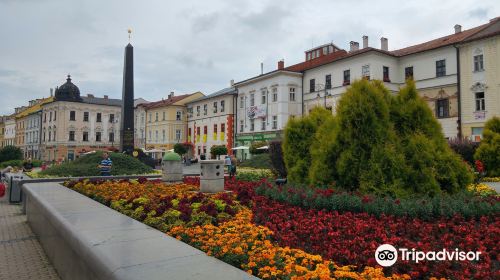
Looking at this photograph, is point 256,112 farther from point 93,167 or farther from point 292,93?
point 93,167

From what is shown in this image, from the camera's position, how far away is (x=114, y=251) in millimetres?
3908

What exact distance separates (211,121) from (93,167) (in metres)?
38.7

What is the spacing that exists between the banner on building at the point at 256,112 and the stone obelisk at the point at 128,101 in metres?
22.0

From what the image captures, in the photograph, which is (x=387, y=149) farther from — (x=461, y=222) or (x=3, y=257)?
(x=3, y=257)

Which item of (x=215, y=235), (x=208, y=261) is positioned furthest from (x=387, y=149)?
(x=208, y=261)

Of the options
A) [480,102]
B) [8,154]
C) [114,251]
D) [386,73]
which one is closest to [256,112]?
[386,73]

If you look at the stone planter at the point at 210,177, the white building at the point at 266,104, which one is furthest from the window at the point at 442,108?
the stone planter at the point at 210,177

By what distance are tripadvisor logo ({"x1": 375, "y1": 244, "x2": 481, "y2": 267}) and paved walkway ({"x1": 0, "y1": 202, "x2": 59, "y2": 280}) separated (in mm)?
5052

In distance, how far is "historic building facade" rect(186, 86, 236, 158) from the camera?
53.3 metres

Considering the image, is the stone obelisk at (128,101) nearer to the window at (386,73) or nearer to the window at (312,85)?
the window at (312,85)

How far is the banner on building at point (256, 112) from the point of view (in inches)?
1844

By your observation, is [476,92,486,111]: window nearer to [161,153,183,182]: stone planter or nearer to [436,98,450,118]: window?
[436,98,450,118]: window

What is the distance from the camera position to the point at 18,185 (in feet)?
50.5

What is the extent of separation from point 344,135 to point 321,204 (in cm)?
223
